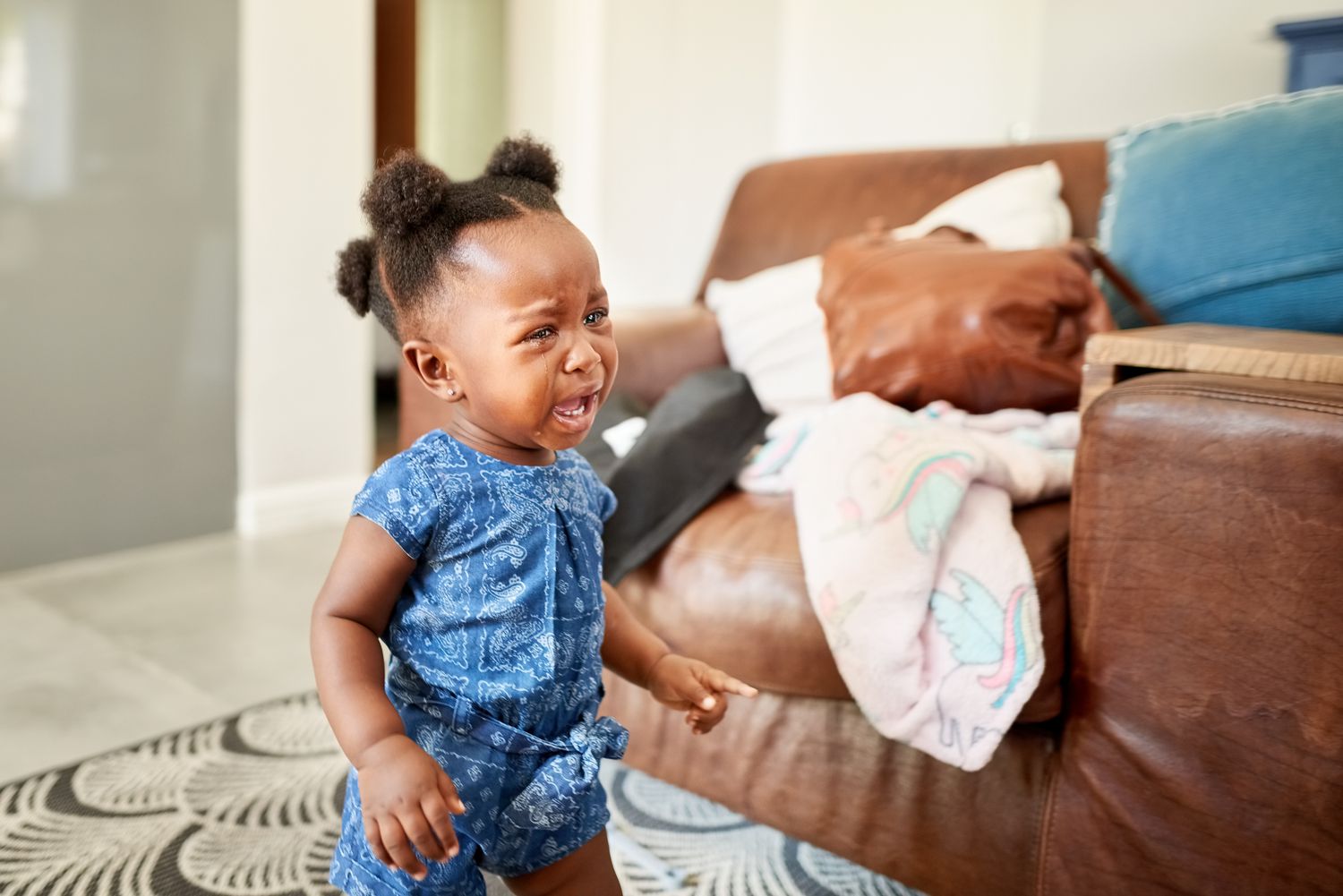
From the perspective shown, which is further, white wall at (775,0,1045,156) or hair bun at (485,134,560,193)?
white wall at (775,0,1045,156)

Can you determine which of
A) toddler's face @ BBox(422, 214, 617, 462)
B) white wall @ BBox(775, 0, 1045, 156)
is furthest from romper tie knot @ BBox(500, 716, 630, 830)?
white wall @ BBox(775, 0, 1045, 156)

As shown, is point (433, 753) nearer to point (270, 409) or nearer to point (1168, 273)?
point (1168, 273)

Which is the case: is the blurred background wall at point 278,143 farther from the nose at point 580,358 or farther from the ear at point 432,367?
the nose at point 580,358

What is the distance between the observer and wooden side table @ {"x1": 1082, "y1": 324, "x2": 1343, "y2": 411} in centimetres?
95

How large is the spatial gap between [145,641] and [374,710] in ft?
4.34

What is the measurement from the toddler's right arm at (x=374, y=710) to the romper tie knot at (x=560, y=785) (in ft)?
0.36

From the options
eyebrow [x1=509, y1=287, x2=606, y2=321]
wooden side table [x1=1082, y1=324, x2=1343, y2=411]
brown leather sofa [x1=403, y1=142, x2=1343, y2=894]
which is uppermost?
eyebrow [x1=509, y1=287, x2=606, y2=321]

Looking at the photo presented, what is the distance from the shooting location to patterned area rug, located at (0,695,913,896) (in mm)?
1131

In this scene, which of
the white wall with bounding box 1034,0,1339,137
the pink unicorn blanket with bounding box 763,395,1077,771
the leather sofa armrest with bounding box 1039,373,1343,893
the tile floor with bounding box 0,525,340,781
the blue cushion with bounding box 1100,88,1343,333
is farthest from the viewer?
the white wall with bounding box 1034,0,1339,137

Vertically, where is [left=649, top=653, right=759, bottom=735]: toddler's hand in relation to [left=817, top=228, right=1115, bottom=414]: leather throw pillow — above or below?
below

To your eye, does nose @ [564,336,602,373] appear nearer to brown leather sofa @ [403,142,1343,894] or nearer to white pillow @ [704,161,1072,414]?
brown leather sofa @ [403,142,1343,894]

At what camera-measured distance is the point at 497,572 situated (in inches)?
31.3

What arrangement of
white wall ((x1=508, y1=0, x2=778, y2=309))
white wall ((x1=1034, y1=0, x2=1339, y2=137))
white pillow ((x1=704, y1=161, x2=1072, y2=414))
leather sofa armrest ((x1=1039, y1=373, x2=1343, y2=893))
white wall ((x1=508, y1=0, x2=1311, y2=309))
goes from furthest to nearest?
white wall ((x1=508, y1=0, x2=778, y2=309)), white wall ((x1=508, y1=0, x2=1311, y2=309)), white wall ((x1=1034, y1=0, x2=1339, y2=137)), white pillow ((x1=704, y1=161, x2=1072, y2=414)), leather sofa armrest ((x1=1039, y1=373, x2=1343, y2=893))

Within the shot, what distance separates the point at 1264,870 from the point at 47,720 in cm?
150
